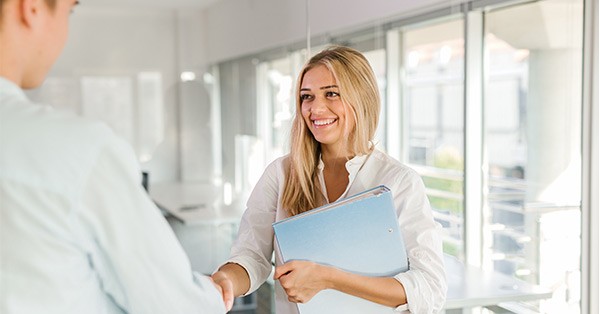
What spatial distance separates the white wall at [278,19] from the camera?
8.70 ft

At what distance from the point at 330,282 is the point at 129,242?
0.63 m

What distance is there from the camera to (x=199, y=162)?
2.67 metres

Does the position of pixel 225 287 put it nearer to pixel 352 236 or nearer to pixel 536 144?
pixel 352 236

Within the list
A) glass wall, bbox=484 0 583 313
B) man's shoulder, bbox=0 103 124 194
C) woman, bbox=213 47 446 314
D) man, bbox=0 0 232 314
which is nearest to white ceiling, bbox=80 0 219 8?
woman, bbox=213 47 446 314

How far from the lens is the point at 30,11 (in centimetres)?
98

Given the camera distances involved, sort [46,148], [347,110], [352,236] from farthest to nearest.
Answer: [347,110] < [352,236] < [46,148]

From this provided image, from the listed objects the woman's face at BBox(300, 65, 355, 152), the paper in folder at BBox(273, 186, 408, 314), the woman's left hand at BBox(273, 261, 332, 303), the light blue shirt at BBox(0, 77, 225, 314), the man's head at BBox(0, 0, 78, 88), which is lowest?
the woman's left hand at BBox(273, 261, 332, 303)

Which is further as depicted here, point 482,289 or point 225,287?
point 482,289

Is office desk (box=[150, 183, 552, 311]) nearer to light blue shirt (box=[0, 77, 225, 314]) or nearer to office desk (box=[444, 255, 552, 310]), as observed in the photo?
office desk (box=[444, 255, 552, 310])

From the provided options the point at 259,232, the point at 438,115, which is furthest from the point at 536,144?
the point at 259,232

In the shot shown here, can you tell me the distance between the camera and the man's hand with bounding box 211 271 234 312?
140 centimetres

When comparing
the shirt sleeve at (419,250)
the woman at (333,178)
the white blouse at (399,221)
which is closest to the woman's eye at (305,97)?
the woman at (333,178)

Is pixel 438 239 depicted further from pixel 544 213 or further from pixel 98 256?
pixel 544 213

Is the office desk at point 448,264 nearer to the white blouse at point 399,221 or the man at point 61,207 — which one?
the white blouse at point 399,221
